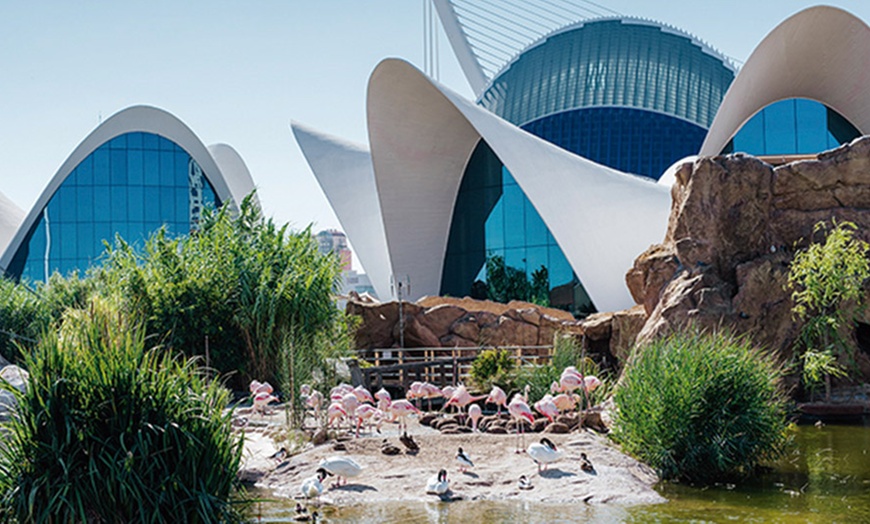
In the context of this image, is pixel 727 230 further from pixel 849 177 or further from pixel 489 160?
pixel 489 160

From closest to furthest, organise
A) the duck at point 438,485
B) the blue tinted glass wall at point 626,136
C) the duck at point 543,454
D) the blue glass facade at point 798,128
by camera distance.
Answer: the duck at point 438,485 < the duck at point 543,454 < the blue glass facade at point 798,128 < the blue tinted glass wall at point 626,136

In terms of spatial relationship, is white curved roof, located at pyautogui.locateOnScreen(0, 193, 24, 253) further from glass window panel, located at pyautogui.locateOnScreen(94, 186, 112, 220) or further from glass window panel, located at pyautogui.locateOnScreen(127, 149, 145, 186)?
glass window panel, located at pyautogui.locateOnScreen(127, 149, 145, 186)

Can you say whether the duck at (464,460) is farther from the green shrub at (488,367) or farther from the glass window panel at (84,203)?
the glass window panel at (84,203)

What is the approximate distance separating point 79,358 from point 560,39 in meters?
39.2

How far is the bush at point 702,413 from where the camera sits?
10141mm

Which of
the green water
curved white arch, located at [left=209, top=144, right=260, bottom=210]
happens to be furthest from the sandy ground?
curved white arch, located at [left=209, top=144, right=260, bottom=210]

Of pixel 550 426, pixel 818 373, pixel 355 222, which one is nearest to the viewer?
pixel 550 426

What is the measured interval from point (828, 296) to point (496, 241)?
1497 centimetres

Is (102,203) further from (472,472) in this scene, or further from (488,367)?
(472,472)

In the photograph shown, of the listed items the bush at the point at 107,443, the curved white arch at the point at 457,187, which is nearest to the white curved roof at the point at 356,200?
the curved white arch at the point at 457,187

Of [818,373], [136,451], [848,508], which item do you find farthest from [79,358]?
[818,373]

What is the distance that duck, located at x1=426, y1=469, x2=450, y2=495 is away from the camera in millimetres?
9406

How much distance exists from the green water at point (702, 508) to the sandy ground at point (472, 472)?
0.84ft

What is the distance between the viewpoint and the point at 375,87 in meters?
28.7
